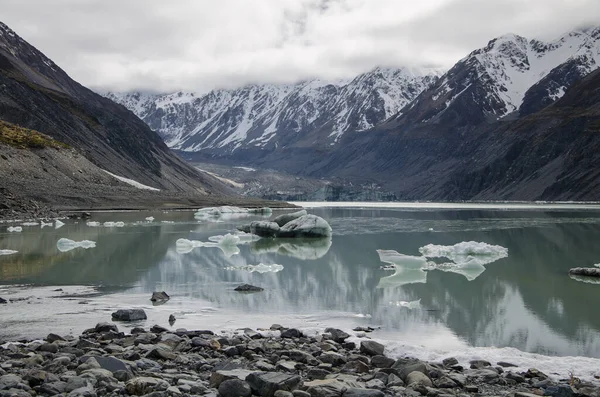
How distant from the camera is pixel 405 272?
22.6 metres

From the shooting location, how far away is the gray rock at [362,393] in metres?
8.35

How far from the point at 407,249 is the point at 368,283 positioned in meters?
12.1

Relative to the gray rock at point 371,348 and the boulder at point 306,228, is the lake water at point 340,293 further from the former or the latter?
the boulder at point 306,228

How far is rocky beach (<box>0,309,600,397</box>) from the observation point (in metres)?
8.58

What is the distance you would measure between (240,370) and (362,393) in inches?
81.3

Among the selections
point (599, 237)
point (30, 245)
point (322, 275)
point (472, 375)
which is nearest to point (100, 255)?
point (30, 245)

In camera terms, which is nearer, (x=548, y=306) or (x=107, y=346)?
(x=107, y=346)

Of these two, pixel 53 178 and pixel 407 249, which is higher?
pixel 53 178

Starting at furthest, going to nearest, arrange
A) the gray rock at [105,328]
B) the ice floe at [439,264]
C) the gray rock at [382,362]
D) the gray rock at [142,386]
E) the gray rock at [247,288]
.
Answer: the ice floe at [439,264] < the gray rock at [247,288] < the gray rock at [105,328] < the gray rock at [382,362] < the gray rock at [142,386]

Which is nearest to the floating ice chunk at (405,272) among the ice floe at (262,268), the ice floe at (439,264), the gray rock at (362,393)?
the ice floe at (439,264)

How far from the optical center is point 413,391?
8852 mm

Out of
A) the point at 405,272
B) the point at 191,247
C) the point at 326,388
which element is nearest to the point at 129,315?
the point at 326,388

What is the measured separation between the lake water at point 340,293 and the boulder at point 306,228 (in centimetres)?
465

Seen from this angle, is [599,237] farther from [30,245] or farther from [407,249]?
[30,245]
